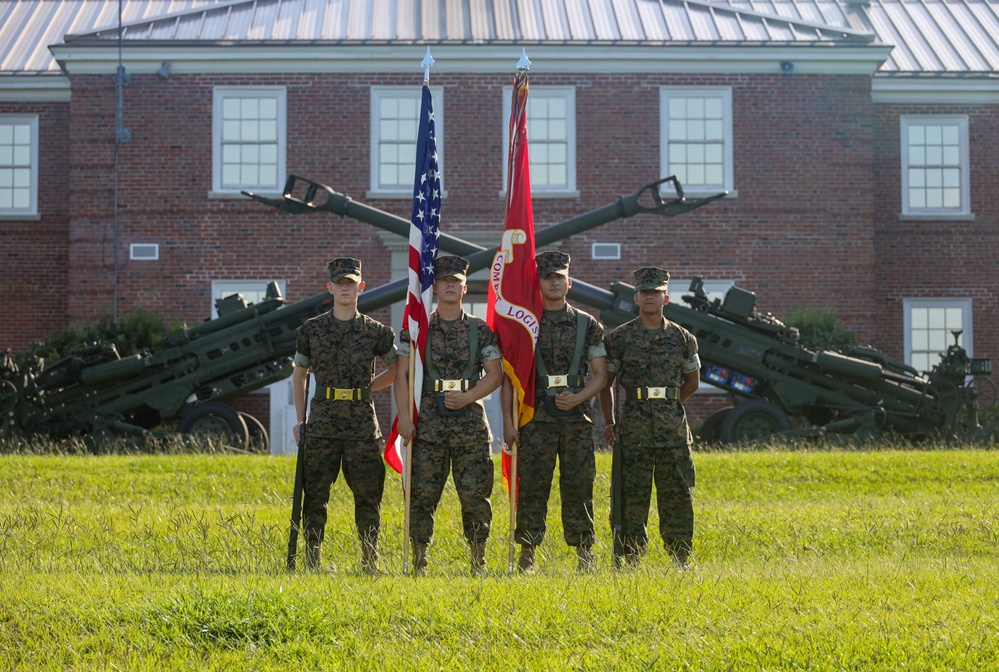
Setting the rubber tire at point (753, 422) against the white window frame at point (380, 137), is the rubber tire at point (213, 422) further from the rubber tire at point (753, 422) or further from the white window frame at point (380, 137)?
the rubber tire at point (753, 422)

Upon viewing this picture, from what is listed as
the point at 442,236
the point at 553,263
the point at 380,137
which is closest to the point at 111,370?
the point at 442,236

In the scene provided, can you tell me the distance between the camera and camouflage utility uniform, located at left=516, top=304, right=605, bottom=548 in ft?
25.8

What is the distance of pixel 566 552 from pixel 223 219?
12.2 metres

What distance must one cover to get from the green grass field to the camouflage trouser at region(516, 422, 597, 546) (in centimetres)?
31

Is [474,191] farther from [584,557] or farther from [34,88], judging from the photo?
[584,557]

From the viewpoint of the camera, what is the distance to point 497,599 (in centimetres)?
648

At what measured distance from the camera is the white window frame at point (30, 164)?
21.1m

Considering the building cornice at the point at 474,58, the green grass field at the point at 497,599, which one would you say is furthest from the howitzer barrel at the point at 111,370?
the building cornice at the point at 474,58

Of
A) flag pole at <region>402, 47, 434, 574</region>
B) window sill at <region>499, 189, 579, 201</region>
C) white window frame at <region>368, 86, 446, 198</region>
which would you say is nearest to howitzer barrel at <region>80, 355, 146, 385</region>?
white window frame at <region>368, 86, 446, 198</region>

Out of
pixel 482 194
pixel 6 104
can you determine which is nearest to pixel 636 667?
pixel 482 194

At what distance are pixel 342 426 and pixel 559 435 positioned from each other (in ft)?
4.40

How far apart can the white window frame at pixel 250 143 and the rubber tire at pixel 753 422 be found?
8.33 meters

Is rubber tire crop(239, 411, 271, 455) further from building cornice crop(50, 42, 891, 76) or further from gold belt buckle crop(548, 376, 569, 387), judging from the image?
gold belt buckle crop(548, 376, 569, 387)

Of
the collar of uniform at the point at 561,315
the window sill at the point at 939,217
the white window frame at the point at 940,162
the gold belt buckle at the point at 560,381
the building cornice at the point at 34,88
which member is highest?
the building cornice at the point at 34,88
